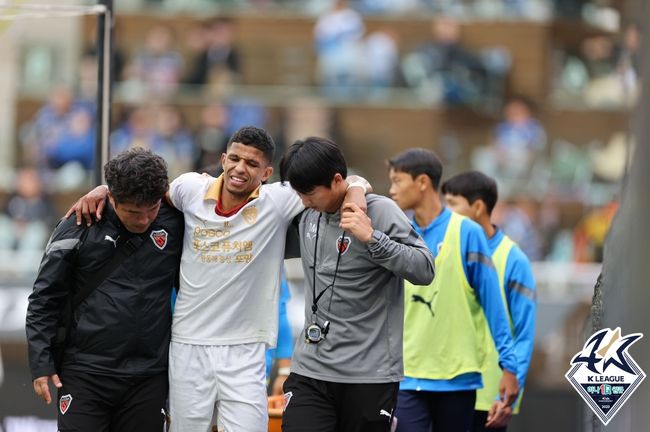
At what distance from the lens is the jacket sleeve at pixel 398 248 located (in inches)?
217

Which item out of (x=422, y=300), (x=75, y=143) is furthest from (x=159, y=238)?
(x=75, y=143)

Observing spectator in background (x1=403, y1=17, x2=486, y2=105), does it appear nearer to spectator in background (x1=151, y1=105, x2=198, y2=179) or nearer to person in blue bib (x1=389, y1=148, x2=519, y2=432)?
spectator in background (x1=151, y1=105, x2=198, y2=179)

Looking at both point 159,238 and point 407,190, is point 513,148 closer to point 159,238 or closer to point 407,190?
point 407,190

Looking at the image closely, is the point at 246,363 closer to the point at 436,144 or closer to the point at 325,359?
the point at 325,359

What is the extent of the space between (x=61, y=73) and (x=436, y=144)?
218 inches

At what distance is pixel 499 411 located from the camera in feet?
22.9

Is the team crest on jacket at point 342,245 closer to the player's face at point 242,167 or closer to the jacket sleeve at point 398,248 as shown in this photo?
the jacket sleeve at point 398,248

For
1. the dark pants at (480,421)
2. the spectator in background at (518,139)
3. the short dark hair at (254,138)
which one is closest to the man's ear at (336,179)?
the short dark hair at (254,138)

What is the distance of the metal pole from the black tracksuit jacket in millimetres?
1464

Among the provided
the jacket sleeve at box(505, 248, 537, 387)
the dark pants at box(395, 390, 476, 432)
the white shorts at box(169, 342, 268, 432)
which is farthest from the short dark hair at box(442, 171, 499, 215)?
the white shorts at box(169, 342, 268, 432)

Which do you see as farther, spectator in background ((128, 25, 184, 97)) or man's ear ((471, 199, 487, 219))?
spectator in background ((128, 25, 184, 97))

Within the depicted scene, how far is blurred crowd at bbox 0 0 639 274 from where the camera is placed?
17.9m

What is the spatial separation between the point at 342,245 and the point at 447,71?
13.6 m

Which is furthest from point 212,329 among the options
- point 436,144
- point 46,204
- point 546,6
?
point 546,6
